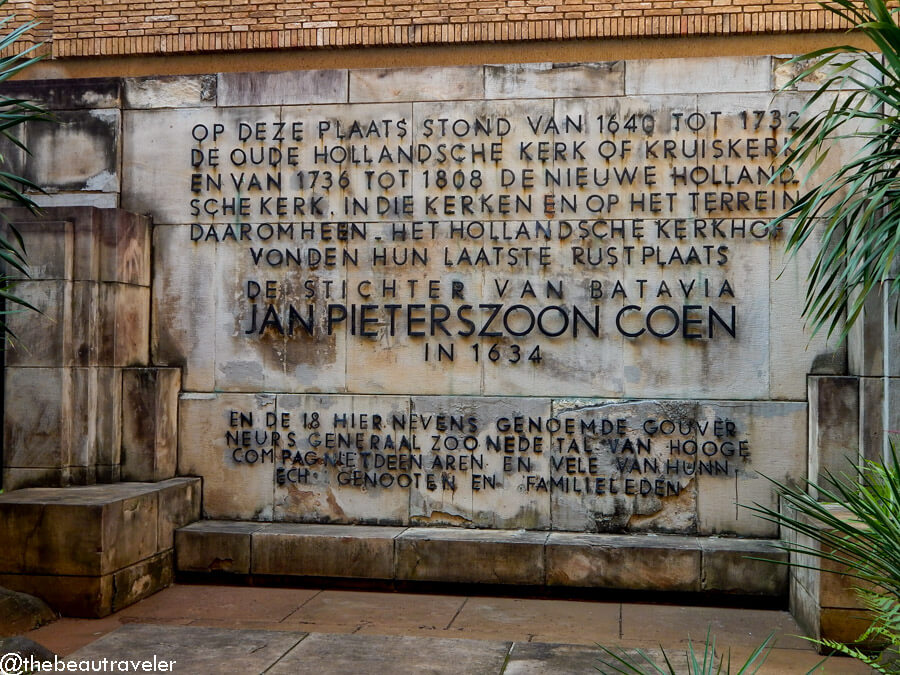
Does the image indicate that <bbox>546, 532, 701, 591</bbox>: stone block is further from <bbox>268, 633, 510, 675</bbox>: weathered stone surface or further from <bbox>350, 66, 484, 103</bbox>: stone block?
<bbox>350, 66, 484, 103</bbox>: stone block

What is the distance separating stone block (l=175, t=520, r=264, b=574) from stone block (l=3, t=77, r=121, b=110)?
373 centimetres

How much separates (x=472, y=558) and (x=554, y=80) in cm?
382

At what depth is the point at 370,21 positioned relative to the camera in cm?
837

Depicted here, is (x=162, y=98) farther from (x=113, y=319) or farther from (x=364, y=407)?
(x=364, y=407)

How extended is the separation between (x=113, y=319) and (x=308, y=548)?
2438 millimetres

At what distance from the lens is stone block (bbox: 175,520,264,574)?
23.9 feet

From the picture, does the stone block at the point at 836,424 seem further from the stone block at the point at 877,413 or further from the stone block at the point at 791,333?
the stone block at the point at 791,333

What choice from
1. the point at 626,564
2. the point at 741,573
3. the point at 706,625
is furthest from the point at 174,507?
the point at 741,573

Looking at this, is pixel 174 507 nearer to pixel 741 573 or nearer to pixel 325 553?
pixel 325 553

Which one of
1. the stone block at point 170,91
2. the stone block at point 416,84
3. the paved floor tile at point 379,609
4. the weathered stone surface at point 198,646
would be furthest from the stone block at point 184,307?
the weathered stone surface at point 198,646

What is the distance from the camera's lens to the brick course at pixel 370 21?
784 centimetres

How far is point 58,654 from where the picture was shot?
217 inches

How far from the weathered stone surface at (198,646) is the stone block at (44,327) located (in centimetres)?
244

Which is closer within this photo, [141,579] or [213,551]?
[141,579]
